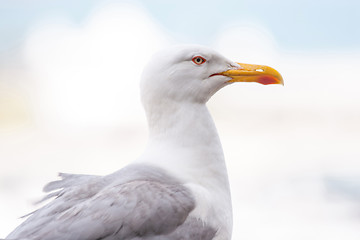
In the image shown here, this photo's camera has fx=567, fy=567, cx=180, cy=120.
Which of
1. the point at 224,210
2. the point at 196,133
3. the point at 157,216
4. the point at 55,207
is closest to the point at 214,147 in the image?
the point at 196,133

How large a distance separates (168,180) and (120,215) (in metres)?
0.26

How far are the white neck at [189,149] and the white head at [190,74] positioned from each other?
0.04 m

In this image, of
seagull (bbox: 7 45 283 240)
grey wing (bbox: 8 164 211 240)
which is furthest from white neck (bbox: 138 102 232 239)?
grey wing (bbox: 8 164 211 240)

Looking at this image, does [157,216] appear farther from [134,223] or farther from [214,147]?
[214,147]

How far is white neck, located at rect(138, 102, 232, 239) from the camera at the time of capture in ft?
Result: 6.13

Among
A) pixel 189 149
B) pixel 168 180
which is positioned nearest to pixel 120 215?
pixel 168 180

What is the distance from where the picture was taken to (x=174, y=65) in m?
1.88

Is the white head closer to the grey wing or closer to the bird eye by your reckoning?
the bird eye

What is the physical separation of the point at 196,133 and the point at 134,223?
44cm

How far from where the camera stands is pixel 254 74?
1.96 meters

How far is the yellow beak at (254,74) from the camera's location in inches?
76.9

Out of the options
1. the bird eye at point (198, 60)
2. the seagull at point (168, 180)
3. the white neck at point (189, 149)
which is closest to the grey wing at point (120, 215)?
the seagull at point (168, 180)

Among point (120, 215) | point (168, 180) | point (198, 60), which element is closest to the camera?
point (120, 215)

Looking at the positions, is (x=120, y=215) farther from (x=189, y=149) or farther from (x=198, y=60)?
(x=198, y=60)
